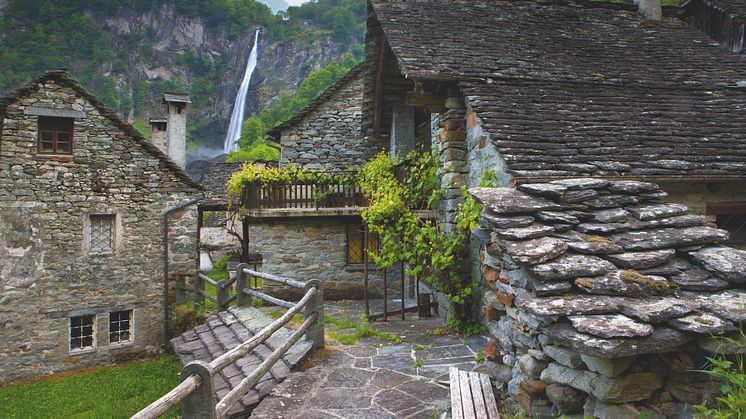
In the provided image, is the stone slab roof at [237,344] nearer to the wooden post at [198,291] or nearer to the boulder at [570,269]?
the boulder at [570,269]

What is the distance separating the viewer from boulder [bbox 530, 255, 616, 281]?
2982 mm

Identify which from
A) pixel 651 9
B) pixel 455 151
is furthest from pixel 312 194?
pixel 651 9

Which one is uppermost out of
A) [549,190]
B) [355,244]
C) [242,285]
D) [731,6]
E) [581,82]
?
A: [731,6]

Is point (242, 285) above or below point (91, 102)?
below

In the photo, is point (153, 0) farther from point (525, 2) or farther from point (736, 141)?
point (736, 141)

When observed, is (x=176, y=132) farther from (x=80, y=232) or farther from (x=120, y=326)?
(x=120, y=326)

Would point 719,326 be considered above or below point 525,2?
below

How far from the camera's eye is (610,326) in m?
2.58

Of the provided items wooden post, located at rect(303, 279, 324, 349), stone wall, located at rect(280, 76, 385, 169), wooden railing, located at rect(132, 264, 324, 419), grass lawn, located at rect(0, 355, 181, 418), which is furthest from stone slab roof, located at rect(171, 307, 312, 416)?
stone wall, located at rect(280, 76, 385, 169)

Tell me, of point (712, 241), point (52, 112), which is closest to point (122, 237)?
point (52, 112)

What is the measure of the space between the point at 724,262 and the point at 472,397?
7.00ft

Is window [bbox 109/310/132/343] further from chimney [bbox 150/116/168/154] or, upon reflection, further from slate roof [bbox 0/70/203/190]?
chimney [bbox 150/116/168/154]

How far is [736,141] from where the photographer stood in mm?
6207

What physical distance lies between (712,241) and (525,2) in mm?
8345
